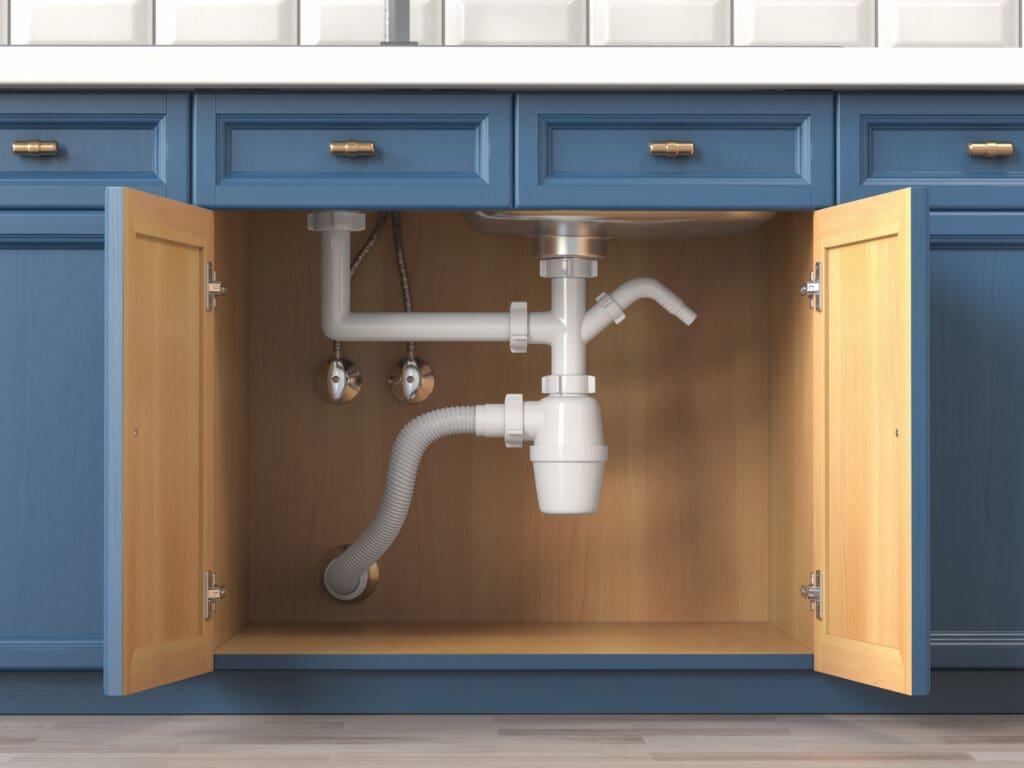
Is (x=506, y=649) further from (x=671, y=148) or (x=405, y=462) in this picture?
(x=671, y=148)

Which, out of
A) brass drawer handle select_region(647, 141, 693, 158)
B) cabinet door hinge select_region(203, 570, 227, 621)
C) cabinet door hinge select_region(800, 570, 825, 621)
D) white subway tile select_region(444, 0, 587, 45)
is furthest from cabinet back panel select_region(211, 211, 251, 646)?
cabinet door hinge select_region(800, 570, 825, 621)

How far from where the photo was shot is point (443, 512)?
2064mm

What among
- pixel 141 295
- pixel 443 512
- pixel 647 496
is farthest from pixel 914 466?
pixel 141 295

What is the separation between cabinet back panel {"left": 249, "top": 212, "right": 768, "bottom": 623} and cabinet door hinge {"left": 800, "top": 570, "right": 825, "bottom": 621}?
37 centimetres

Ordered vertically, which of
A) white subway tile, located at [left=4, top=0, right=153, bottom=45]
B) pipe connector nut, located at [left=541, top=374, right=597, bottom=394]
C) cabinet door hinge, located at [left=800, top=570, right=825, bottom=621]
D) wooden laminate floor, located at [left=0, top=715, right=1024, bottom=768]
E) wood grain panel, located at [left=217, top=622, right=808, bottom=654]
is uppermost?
white subway tile, located at [left=4, top=0, right=153, bottom=45]

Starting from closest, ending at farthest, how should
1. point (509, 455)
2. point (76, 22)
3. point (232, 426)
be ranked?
point (76, 22) < point (232, 426) < point (509, 455)

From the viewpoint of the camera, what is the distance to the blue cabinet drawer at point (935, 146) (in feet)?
5.49

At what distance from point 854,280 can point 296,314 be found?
3.29 ft

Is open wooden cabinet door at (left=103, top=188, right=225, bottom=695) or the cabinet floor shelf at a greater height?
open wooden cabinet door at (left=103, top=188, right=225, bottom=695)

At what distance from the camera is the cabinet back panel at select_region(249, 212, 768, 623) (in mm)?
2059

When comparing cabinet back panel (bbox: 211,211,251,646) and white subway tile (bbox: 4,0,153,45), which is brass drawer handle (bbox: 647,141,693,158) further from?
white subway tile (bbox: 4,0,153,45)

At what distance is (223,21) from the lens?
1796mm

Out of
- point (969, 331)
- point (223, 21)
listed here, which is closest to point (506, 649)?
point (969, 331)

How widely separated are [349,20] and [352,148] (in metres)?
0.30
